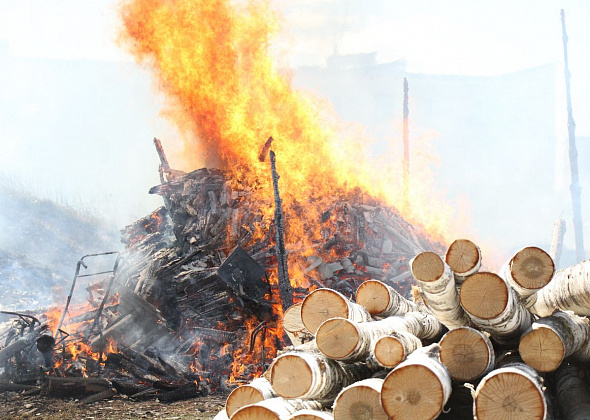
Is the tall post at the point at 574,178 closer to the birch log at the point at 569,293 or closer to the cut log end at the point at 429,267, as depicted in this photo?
the birch log at the point at 569,293

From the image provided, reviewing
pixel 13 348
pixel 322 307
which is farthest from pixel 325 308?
pixel 13 348

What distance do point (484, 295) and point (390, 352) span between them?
0.97m

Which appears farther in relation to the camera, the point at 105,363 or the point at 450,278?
the point at 105,363

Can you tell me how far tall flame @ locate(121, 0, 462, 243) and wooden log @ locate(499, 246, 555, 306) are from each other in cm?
1337

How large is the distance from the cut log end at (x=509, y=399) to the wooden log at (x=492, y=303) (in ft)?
2.46

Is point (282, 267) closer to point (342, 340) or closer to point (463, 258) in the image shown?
point (342, 340)

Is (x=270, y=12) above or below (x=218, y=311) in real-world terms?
above

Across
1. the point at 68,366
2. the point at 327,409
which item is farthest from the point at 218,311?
the point at 327,409

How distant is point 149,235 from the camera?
1931cm

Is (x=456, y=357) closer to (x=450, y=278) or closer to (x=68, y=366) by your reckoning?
(x=450, y=278)

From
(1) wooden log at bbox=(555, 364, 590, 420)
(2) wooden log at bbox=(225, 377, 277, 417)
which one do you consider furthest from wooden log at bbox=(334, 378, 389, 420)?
(1) wooden log at bbox=(555, 364, 590, 420)

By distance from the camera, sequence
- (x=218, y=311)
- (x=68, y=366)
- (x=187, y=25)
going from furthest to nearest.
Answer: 1. (x=187, y=25)
2. (x=218, y=311)
3. (x=68, y=366)

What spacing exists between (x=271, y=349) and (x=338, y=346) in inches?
373

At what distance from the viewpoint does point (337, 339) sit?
4301 millimetres
